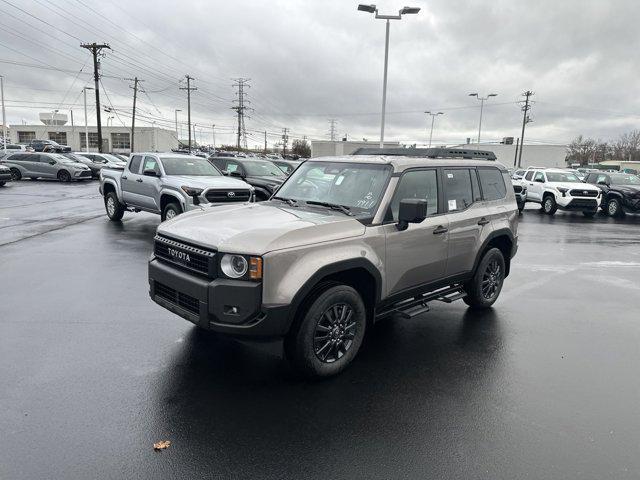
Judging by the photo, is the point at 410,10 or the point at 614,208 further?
the point at 410,10

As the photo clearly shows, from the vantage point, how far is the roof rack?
5320 mm

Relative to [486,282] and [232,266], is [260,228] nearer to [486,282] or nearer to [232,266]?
[232,266]

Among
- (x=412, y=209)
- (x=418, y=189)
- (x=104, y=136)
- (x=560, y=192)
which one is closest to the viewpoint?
(x=412, y=209)

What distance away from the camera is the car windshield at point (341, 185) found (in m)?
4.57

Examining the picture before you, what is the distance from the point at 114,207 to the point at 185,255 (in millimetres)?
10300

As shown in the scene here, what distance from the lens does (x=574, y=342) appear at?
200 inches

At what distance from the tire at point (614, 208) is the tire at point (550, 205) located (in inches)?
93.2

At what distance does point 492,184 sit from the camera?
6062 mm

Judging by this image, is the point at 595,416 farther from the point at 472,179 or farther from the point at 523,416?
the point at 472,179

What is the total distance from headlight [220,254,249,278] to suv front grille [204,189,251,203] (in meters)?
6.93

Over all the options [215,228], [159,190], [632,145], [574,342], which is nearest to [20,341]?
[215,228]

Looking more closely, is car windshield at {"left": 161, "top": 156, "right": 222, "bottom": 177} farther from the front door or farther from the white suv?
the white suv

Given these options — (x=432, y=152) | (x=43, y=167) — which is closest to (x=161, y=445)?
(x=432, y=152)

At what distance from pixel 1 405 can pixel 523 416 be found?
394 centimetres
